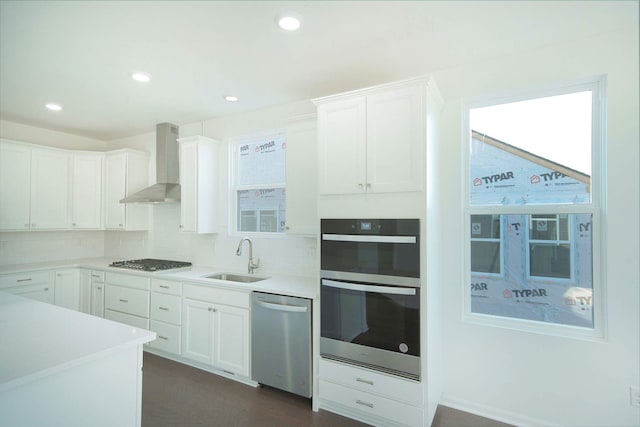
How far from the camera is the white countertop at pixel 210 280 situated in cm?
273

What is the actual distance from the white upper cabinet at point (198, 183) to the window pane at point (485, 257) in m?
2.85

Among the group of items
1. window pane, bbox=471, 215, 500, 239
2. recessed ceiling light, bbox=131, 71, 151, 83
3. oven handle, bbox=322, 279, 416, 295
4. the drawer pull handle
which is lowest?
the drawer pull handle

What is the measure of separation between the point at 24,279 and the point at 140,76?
2.91 meters

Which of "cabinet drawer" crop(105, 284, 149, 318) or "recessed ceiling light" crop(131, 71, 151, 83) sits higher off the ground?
"recessed ceiling light" crop(131, 71, 151, 83)

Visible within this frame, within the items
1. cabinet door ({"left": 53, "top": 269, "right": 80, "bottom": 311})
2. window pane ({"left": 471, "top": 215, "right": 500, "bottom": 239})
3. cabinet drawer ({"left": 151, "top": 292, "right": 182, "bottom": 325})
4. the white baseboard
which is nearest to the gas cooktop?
cabinet drawer ({"left": 151, "top": 292, "right": 182, "bottom": 325})

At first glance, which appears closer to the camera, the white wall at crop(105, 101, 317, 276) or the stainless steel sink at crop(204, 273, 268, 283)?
the white wall at crop(105, 101, 317, 276)

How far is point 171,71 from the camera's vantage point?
2.67m

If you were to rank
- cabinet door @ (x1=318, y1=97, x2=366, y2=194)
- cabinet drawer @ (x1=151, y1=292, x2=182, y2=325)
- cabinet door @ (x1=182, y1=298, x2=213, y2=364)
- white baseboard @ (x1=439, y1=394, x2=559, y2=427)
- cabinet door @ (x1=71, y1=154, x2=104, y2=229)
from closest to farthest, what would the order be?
white baseboard @ (x1=439, y1=394, x2=559, y2=427)
cabinet door @ (x1=318, y1=97, x2=366, y2=194)
cabinet door @ (x1=182, y1=298, x2=213, y2=364)
cabinet drawer @ (x1=151, y1=292, x2=182, y2=325)
cabinet door @ (x1=71, y1=154, x2=104, y2=229)

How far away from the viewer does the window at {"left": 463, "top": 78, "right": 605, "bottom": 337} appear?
2.23 meters

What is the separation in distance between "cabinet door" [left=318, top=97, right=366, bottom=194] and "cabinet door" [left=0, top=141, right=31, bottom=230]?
154 inches

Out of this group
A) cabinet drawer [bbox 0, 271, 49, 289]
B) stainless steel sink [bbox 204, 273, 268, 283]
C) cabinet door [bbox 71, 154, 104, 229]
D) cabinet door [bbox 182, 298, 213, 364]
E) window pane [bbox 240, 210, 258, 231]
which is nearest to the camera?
cabinet door [bbox 182, 298, 213, 364]

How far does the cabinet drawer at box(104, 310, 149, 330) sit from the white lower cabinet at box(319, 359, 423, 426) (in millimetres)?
2234

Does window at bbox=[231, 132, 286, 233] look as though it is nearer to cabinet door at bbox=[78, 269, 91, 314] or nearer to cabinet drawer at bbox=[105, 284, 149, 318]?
cabinet drawer at bbox=[105, 284, 149, 318]

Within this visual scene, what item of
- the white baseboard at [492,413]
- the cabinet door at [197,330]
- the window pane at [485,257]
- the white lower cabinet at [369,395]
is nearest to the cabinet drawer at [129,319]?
the cabinet door at [197,330]
